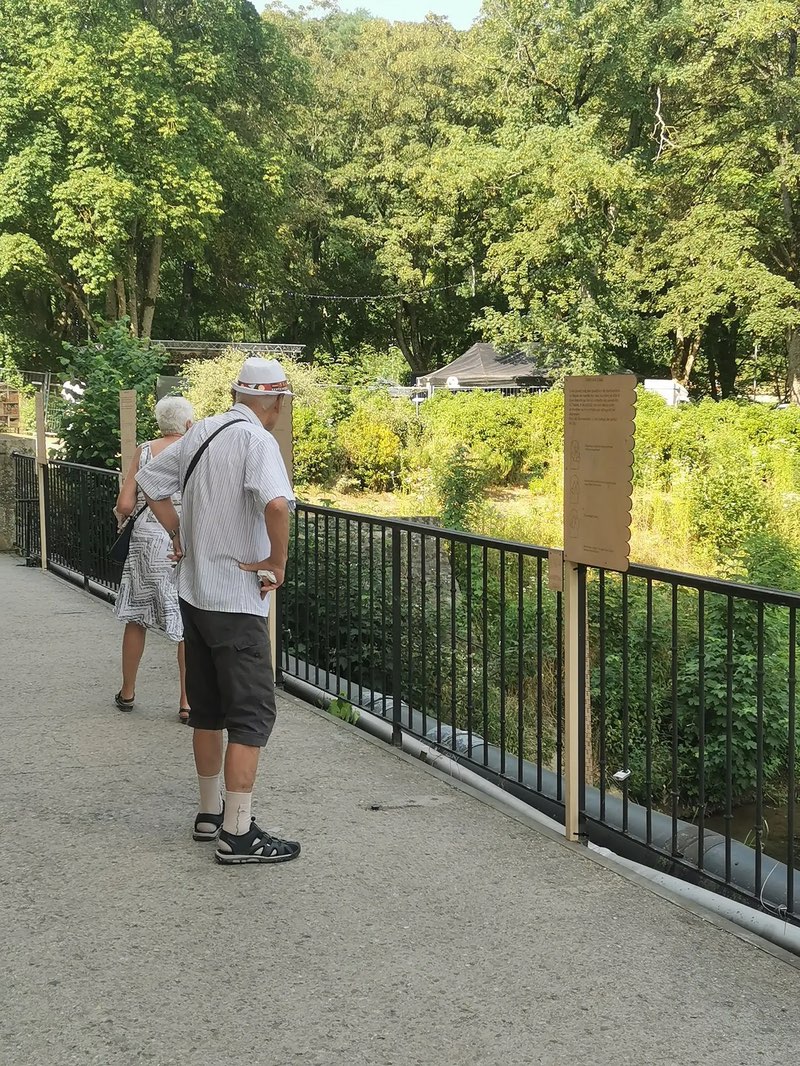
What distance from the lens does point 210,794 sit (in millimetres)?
4668

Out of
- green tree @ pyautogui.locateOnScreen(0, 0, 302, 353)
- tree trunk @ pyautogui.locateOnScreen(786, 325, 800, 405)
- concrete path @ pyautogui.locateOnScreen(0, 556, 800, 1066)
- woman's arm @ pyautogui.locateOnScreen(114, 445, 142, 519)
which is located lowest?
concrete path @ pyautogui.locateOnScreen(0, 556, 800, 1066)

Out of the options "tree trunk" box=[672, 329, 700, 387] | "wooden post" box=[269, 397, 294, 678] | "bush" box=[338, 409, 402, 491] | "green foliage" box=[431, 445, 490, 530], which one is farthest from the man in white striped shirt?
"tree trunk" box=[672, 329, 700, 387]

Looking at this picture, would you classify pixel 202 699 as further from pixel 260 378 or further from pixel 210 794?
pixel 260 378

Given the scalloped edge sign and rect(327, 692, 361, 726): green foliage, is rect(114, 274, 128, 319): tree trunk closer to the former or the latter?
rect(327, 692, 361, 726): green foliage

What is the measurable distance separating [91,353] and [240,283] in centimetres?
3615

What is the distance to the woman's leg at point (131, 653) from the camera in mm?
6734

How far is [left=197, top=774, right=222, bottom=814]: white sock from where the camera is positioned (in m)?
4.63

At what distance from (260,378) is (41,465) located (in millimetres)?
9434

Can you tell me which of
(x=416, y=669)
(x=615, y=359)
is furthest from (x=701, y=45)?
(x=416, y=669)

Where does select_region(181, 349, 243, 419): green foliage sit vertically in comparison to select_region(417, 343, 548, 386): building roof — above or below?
below

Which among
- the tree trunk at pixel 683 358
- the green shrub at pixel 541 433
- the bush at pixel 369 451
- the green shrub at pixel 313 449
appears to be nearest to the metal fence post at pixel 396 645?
the green shrub at pixel 313 449

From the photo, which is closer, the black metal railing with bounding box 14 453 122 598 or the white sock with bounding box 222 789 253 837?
the white sock with bounding box 222 789 253 837

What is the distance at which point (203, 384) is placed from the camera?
26203 millimetres

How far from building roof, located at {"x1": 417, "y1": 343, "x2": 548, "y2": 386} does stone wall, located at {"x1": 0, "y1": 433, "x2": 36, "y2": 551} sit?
2935 cm
